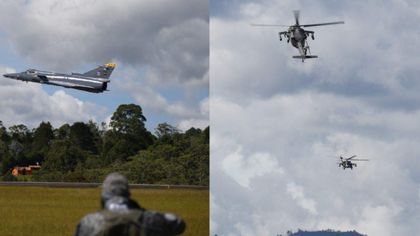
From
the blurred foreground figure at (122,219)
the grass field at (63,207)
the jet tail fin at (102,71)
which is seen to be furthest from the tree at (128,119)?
the blurred foreground figure at (122,219)

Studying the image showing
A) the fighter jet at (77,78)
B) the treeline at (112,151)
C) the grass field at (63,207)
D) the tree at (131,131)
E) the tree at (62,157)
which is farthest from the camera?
the tree at (131,131)

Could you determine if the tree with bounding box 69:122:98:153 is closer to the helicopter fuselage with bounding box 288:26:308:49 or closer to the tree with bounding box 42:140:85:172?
the tree with bounding box 42:140:85:172

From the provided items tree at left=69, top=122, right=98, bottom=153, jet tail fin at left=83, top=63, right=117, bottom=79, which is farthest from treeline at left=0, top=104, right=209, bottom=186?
jet tail fin at left=83, top=63, right=117, bottom=79

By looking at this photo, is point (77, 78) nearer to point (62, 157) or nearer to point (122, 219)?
point (62, 157)

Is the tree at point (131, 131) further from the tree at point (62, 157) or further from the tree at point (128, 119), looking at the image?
the tree at point (62, 157)

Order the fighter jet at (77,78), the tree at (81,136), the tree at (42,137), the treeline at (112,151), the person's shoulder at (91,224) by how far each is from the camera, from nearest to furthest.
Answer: the person's shoulder at (91,224) → the fighter jet at (77,78) → the treeline at (112,151) → the tree at (42,137) → the tree at (81,136)

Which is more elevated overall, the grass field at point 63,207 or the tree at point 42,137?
the tree at point 42,137

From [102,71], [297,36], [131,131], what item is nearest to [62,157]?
[131,131]

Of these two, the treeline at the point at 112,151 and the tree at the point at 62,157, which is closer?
the treeline at the point at 112,151
